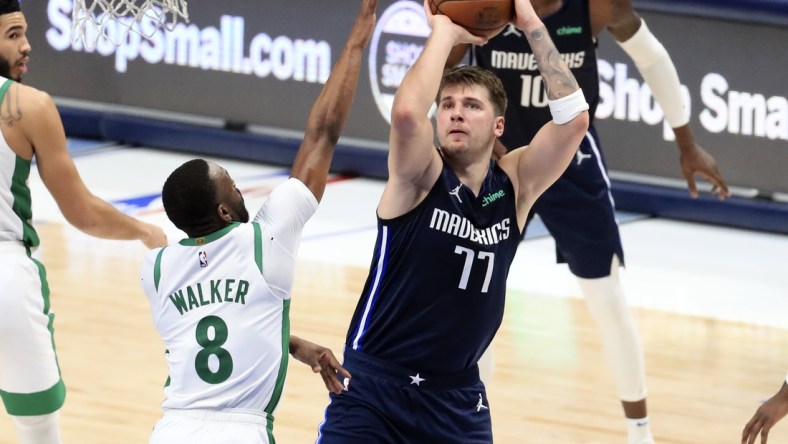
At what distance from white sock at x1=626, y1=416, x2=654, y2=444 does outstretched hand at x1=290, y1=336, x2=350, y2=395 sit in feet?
7.03

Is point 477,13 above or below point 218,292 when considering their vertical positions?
above

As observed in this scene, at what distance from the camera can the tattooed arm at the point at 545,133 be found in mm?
4254

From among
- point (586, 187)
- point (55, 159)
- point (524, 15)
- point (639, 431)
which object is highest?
point (524, 15)

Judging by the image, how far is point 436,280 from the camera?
4176 millimetres

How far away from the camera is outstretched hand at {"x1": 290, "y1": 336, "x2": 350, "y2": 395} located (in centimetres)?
403

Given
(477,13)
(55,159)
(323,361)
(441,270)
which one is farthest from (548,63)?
(55,159)

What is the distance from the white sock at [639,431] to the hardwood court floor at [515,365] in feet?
0.63

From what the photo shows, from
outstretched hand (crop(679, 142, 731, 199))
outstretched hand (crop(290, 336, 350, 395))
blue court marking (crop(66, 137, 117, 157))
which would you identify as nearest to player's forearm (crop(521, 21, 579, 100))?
outstretched hand (crop(290, 336, 350, 395))

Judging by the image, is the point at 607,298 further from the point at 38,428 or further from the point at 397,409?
the point at 38,428

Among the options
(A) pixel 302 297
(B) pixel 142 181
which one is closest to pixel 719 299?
(A) pixel 302 297

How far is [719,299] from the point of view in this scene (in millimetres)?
8117

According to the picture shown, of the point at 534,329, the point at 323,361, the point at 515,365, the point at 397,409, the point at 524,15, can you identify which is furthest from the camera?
the point at 534,329

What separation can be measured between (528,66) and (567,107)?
1584 millimetres

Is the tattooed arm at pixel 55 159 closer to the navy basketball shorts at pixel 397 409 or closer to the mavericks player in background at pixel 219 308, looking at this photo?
the mavericks player in background at pixel 219 308
